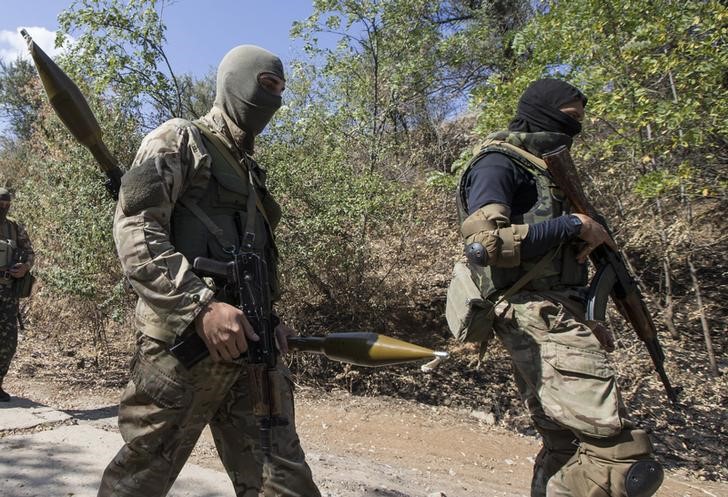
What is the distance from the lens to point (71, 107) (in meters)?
2.33

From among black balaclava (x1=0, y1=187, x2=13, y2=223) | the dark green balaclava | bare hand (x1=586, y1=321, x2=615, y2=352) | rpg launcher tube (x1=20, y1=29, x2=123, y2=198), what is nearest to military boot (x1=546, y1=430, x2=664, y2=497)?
bare hand (x1=586, y1=321, x2=615, y2=352)

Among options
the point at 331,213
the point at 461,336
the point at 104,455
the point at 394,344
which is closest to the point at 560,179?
the point at 461,336

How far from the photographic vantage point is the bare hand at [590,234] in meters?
2.53

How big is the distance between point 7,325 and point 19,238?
0.89m

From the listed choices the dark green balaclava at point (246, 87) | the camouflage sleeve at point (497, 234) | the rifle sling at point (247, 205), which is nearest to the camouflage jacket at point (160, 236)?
the rifle sling at point (247, 205)

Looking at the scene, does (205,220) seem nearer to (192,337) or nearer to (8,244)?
(192,337)

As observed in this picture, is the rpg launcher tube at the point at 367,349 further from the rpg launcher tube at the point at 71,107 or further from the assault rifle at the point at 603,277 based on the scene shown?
the rpg launcher tube at the point at 71,107

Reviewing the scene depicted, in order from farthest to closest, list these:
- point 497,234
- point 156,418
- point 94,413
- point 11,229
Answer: point 11,229, point 94,413, point 497,234, point 156,418

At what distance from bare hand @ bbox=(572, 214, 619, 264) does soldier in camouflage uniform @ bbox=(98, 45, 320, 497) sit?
132 centimetres

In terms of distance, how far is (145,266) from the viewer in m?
1.89

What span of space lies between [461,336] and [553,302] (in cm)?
43

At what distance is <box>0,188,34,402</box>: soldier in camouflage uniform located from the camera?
557 centimetres

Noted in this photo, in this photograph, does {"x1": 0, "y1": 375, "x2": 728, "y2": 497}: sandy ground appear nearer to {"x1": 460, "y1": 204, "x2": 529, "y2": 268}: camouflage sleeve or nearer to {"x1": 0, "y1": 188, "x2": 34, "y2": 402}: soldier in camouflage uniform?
{"x1": 0, "y1": 188, "x2": 34, "y2": 402}: soldier in camouflage uniform

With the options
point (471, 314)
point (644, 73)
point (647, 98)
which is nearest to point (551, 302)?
point (471, 314)
